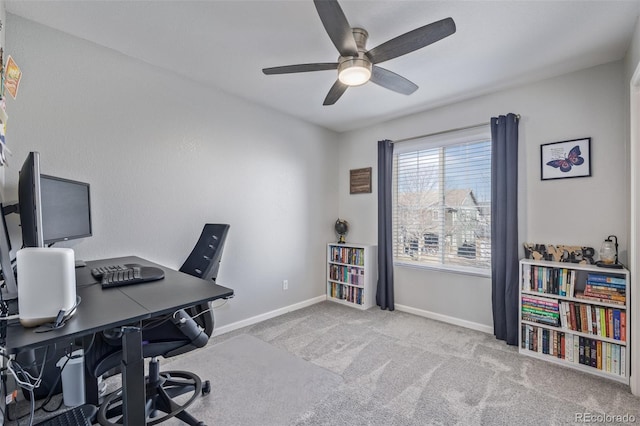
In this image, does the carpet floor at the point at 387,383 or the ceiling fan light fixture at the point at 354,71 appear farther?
the ceiling fan light fixture at the point at 354,71

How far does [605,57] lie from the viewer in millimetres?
2311

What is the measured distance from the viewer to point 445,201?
337cm

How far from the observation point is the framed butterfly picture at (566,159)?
8.11 ft

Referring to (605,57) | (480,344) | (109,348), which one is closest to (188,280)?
(109,348)

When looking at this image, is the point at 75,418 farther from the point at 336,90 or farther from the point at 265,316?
the point at 336,90

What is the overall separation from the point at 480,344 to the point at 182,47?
3.57 metres

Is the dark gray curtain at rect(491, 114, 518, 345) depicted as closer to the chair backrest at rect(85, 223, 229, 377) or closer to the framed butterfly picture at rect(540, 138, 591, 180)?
the framed butterfly picture at rect(540, 138, 591, 180)

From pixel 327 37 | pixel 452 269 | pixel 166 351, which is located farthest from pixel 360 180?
pixel 166 351

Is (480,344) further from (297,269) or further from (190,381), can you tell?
(190,381)

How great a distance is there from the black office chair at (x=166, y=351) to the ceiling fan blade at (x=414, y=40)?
1498 mm

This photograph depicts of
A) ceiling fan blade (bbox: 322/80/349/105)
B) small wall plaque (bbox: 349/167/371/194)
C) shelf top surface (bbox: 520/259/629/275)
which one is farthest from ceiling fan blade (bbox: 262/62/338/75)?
shelf top surface (bbox: 520/259/629/275)

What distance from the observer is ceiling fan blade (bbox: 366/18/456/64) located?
1.54 meters

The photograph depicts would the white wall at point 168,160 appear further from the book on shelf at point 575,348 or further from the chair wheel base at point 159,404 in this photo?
the book on shelf at point 575,348

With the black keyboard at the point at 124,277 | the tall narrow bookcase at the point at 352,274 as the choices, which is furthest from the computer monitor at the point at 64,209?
the tall narrow bookcase at the point at 352,274
